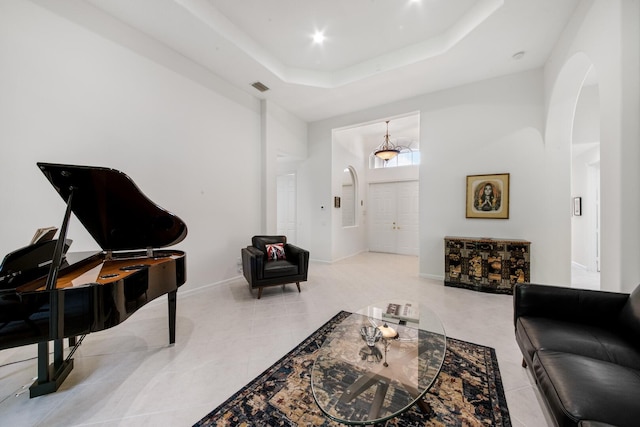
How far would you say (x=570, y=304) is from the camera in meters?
1.73

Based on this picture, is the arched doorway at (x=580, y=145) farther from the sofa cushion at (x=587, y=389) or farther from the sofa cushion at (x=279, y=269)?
the sofa cushion at (x=279, y=269)

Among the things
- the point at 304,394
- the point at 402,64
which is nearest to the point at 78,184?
the point at 304,394

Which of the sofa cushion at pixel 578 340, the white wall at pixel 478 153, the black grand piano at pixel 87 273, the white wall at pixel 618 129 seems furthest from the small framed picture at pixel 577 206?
the black grand piano at pixel 87 273

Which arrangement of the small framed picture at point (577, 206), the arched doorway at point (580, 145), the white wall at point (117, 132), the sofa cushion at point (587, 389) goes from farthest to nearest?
the small framed picture at point (577, 206) → the arched doorway at point (580, 145) → the white wall at point (117, 132) → the sofa cushion at point (587, 389)

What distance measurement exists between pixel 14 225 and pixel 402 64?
16.2 ft

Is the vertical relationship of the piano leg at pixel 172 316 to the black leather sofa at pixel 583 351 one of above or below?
below

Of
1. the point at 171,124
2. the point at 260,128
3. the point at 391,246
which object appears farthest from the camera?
the point at 391,246

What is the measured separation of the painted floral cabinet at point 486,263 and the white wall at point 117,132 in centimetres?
366

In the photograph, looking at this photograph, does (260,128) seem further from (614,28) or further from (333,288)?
(614,28)

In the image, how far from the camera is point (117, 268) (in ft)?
6.64

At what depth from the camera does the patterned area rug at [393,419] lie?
139 centimetres

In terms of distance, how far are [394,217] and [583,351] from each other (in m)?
5.87

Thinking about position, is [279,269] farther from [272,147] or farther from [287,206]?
[287,206]

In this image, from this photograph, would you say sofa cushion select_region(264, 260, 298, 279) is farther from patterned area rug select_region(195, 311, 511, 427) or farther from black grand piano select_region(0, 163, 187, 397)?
patterned area rug select_region(195, 311, 511, 427)
